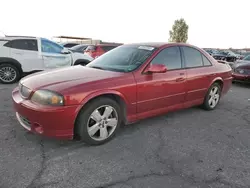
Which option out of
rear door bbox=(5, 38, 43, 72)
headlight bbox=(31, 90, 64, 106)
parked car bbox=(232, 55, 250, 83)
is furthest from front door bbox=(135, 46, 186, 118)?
parked car bbox=(232, 55, 250, 83)

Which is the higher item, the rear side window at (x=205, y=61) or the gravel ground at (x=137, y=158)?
the rear side window at (x=205, y=61)

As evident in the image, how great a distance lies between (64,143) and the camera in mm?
2963

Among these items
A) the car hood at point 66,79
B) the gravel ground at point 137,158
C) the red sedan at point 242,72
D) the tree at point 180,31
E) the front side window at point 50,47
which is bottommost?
the gravel ground at point 137,158

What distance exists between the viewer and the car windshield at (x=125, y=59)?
3346mm

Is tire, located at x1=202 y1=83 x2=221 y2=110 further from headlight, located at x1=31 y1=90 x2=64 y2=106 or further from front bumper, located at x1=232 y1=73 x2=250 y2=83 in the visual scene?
front bumper, located at x1=232 y1=73 x2=250 y2=83

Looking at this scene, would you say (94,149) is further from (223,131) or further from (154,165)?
(223,131)

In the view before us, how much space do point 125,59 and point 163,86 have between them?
826mm

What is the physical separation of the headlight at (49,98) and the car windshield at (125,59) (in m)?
1.10

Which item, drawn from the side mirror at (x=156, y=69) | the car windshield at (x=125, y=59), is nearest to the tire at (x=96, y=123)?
the car windshield at (x=125, y=59)

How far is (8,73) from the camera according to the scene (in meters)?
6.67

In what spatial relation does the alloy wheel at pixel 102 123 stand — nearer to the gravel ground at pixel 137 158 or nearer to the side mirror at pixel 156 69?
the gravel ground at pixel 137 158

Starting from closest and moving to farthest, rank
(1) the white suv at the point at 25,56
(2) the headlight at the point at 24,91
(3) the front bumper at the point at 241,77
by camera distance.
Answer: (2) the headlight at the point at 24,91 → (1) the white suv at the point at 25,56 → (3) the front bumper at the point at 241,77

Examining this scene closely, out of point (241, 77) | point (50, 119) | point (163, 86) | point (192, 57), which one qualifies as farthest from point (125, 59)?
point (241, 77)

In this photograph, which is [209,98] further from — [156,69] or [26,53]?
[26,53]
